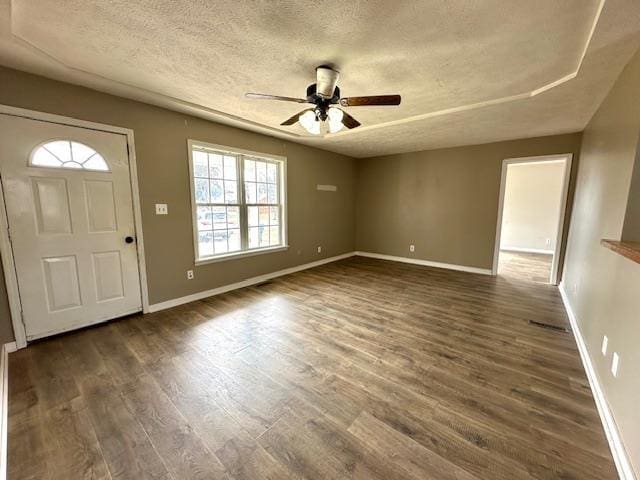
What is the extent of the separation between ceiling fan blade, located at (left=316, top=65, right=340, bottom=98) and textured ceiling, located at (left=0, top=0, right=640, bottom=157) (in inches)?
2.4

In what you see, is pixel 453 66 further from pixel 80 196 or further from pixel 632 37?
pixel 80 196

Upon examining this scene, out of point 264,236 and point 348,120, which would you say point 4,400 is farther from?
point 348,120

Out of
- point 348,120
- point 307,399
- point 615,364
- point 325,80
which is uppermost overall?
point 325,80

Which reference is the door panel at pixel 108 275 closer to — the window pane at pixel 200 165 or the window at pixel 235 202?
the window at pixel 235 202

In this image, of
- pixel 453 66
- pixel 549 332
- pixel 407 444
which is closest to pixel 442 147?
pixel 453 66

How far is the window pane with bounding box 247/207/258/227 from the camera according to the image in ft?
13.6

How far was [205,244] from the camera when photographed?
3.67m

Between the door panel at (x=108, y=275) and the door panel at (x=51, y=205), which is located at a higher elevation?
the door panel at (x=51, y=205)

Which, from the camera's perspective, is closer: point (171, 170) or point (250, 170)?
point (171, 170)

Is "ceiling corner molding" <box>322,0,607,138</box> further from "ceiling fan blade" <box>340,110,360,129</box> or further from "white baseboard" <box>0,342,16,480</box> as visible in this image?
"white baseboard" <box>0,342,16,480</box>

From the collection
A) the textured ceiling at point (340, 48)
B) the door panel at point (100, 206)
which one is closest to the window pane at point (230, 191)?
the textured ceiling at point (340, 48)

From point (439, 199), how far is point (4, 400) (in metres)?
6.04

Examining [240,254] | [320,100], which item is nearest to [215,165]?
[240,254]

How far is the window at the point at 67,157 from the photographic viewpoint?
2350 millimetres
